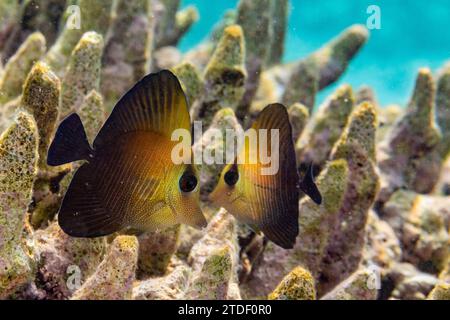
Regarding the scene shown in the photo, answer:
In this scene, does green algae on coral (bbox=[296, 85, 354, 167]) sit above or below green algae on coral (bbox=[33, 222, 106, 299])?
above

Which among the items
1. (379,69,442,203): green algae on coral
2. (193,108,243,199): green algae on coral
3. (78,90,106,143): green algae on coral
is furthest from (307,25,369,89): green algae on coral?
(78,90,106,143): green algae on coral

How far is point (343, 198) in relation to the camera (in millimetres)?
3059

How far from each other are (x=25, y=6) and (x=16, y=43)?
407mm

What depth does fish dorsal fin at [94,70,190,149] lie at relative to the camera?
1.82m

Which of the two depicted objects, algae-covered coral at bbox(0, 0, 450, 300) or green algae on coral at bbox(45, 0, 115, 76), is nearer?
algae-covered coral at bbox(0, 0, 450, 300)

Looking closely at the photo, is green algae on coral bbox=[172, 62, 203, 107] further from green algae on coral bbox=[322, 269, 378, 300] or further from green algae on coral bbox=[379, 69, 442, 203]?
green algae on coral bbox=[379, 69, 442, 203]

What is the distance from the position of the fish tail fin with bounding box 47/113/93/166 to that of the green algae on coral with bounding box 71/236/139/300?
38 cm

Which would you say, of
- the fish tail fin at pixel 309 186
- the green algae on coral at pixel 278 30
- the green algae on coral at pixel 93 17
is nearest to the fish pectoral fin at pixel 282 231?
the fish tail fin at pixel 309 186

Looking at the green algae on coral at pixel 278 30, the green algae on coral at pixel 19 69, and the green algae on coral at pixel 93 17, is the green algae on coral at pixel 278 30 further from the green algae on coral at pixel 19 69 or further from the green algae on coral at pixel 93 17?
the green algae on coral at pixel 19 69

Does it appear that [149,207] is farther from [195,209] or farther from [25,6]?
[25,6]

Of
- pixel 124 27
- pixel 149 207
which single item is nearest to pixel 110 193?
pixel 149 207

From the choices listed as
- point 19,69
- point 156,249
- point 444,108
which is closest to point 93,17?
point 19,69

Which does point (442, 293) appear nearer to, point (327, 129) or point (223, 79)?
point (327, 129)

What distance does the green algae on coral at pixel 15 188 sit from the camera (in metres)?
1.82
